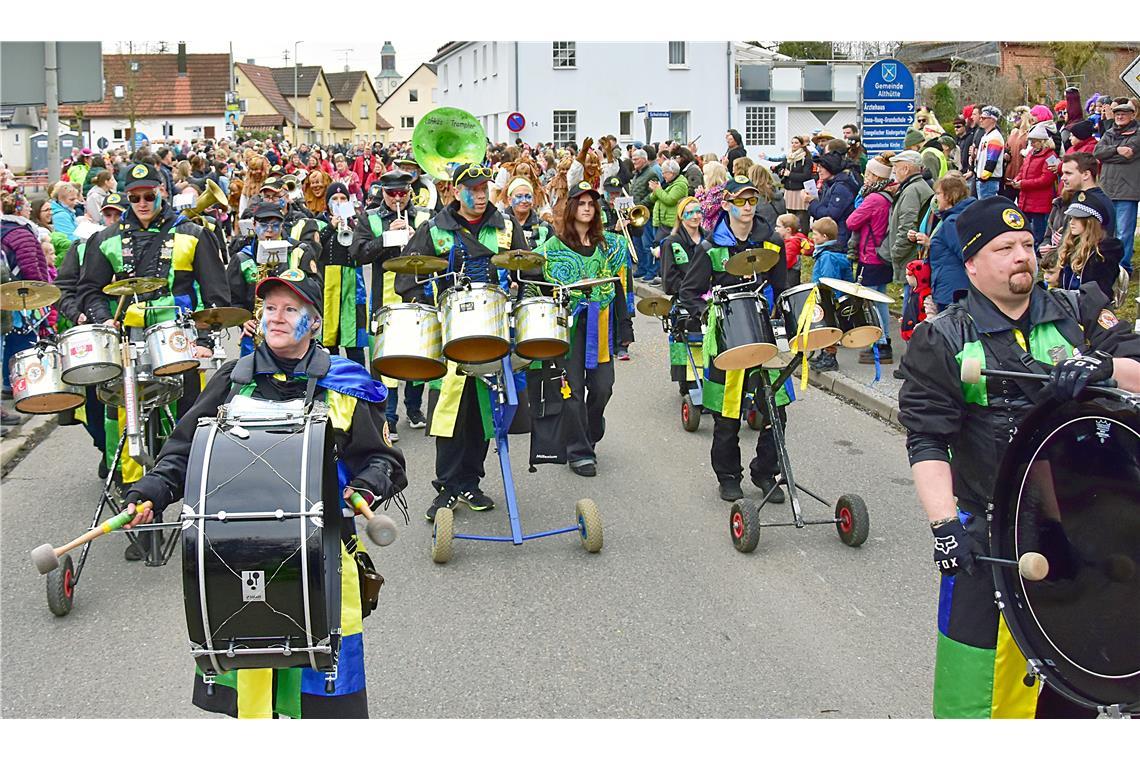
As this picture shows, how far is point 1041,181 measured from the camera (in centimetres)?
1275

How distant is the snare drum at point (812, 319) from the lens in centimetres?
719

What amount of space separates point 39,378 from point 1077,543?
5.49 meters

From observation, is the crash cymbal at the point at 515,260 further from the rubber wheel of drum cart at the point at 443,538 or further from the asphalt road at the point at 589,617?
the asphalt road at the point at 589,617

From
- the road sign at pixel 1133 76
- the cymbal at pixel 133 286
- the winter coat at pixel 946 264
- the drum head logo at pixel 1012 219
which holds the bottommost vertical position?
the cymbal at pixel 133 286

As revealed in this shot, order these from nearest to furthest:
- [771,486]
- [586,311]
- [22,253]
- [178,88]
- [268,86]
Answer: [771,486], [586,311], [22,253], [178,88], [268,86]

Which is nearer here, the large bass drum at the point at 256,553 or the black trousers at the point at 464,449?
the large bass drum at the point at 256,553

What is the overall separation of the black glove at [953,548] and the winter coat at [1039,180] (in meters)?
9.88

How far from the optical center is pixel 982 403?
4016mm

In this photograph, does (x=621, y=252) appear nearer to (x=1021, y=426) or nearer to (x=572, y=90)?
(x=1021, y=426)

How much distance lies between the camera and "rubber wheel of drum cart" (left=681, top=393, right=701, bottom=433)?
10.5 m

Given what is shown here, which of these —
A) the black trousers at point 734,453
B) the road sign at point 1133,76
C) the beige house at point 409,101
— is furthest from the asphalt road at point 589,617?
the beige house at point 409,101

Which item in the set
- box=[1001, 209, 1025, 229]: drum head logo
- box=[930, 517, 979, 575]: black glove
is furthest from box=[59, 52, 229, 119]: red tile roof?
box=[930, 517, 979, 575]: black glove

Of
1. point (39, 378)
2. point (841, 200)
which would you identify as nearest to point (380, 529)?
point (39, 378)

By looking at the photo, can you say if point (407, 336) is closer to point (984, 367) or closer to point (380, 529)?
point (380, 529)
